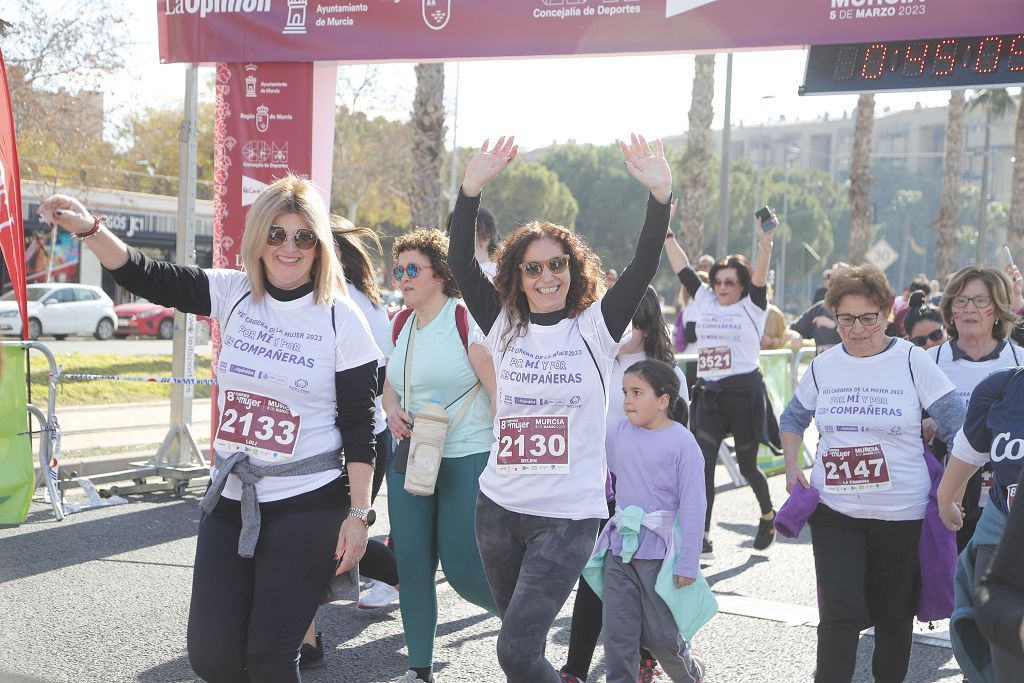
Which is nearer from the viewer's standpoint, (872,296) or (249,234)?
(249,234)

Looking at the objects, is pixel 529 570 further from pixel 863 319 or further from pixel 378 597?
pixel 378 597

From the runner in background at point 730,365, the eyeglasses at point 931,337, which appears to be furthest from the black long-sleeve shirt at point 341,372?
the runner in background at point 730,365

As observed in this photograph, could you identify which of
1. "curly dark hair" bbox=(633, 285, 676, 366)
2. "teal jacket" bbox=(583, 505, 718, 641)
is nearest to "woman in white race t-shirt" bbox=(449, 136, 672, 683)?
"teal jacket" bbox=(583, 505, 718, 641)

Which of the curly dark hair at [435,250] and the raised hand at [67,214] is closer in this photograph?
the raised hand at [67,214]

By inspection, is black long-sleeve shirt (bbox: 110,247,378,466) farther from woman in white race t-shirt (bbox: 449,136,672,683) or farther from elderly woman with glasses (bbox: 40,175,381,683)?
woman in white race t-shirt (bbox: 449,136,672,683)

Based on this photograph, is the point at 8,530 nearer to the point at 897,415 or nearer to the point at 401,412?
the point at 401,412

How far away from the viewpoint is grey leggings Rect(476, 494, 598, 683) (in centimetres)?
362

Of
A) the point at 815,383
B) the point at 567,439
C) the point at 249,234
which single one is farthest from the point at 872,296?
the point at 249,234

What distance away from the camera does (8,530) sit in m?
7.67

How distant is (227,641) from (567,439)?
122cm

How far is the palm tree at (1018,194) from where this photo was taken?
934 inches

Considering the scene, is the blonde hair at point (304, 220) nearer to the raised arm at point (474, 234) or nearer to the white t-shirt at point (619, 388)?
the raised arm at point (474, 234)

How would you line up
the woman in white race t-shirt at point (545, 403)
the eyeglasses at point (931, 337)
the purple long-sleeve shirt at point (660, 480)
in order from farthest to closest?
1. the eyeglasses at point (931, 337)
2. the purple long-sleeve shirt at point (660, 480)
3. the woman in white race t-shirt at point (545, 403)

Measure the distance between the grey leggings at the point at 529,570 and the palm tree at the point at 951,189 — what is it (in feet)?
74.9
